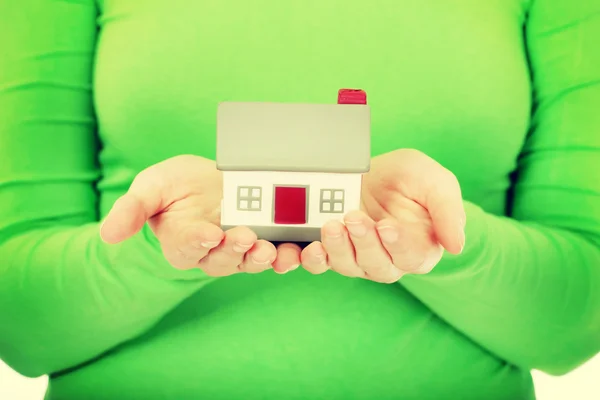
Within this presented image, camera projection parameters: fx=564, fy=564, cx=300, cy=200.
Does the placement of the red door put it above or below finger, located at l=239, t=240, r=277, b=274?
above

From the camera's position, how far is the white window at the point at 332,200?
0.45 meters

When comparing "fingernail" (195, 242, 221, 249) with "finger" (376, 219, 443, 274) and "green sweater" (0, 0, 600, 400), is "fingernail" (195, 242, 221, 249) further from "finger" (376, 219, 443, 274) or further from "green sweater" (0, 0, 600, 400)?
"green sweater" (0, 0, 600, 400)

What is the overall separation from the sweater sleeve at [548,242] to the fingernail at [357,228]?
0.64ft

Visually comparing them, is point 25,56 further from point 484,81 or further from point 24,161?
point 484,81

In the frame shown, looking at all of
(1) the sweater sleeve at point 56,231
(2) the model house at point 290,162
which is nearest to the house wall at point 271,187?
(2) the model house at point 290,162

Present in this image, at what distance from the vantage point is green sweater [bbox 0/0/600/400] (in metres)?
0.60

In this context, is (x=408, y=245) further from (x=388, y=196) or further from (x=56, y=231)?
(x=56, y=231)

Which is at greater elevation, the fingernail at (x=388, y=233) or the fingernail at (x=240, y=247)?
the fingernail at (x=388, y=233)

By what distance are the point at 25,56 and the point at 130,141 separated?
0.14 metres

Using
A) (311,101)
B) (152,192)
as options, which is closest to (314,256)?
(152,192)

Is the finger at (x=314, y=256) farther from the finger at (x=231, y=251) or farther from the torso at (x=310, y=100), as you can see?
the torso at (x=310, y=100)

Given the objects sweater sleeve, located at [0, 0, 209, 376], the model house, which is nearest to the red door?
the model house

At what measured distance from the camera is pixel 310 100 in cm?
64

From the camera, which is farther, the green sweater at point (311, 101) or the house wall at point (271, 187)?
the green sweater at point (311, 101)
